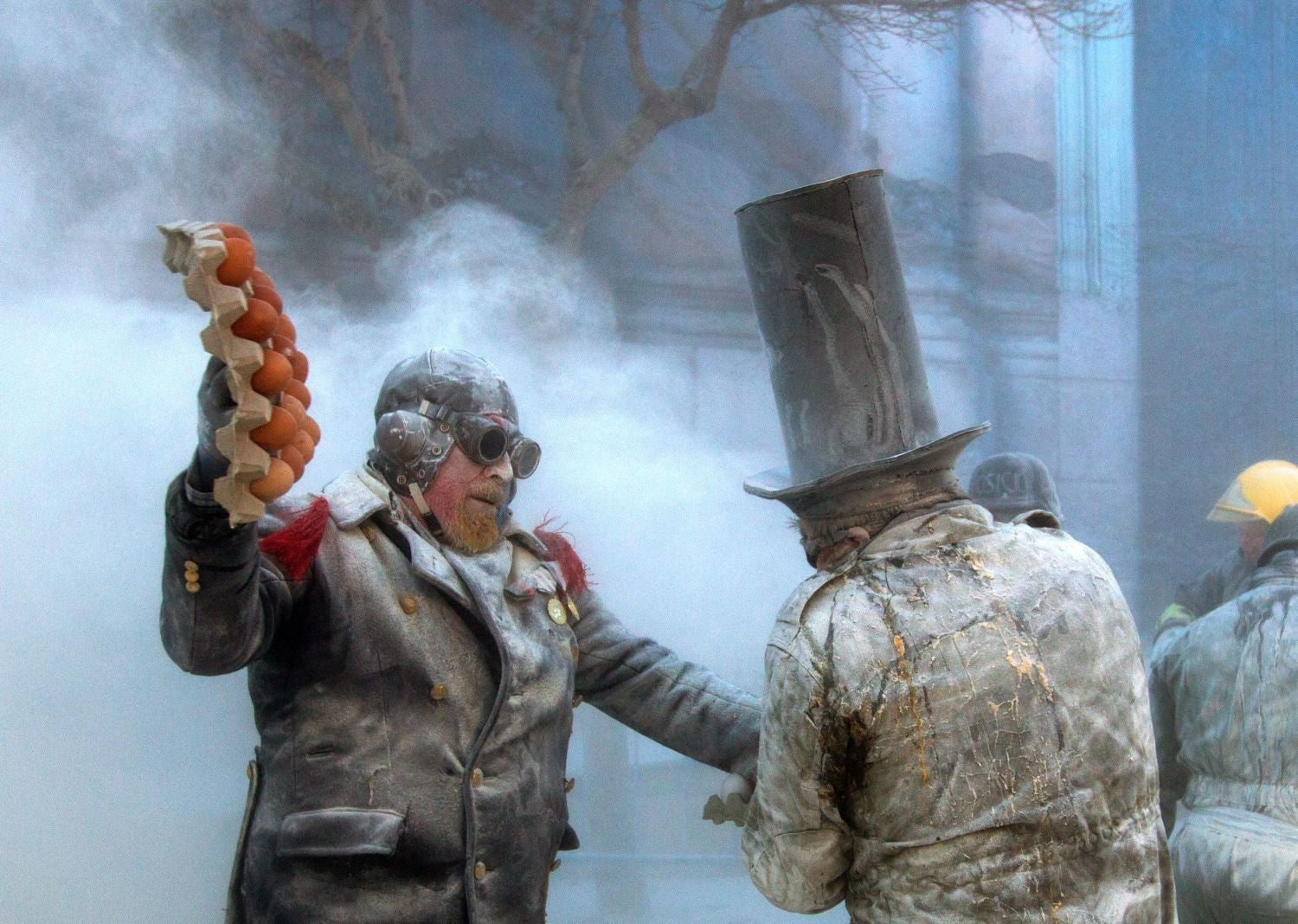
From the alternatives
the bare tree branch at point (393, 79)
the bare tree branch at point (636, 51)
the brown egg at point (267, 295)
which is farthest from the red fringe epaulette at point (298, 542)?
the bare tree branch at point (636, 51)

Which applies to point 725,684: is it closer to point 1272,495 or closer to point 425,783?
point 425,783

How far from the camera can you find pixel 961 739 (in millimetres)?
1926

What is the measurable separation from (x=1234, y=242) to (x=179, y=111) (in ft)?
21.9

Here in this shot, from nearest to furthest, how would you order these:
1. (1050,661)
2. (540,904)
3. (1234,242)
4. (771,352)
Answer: (1050,661)
(771,352)
(540,904)
(1234,242)

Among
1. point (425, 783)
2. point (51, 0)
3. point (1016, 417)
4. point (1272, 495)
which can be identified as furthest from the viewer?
point (1016, 417)

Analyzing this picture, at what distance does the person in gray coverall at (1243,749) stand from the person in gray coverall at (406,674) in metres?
1.79

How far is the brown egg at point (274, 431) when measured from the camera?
72.6 inches

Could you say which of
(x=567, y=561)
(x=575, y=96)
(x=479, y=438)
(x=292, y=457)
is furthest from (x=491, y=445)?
(x=575, y=96)

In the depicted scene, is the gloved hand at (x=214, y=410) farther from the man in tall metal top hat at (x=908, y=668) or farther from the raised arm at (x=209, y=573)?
the man in tall metal top hat at (x=908, y=668)

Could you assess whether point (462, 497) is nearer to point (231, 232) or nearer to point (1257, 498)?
point (231, 232)

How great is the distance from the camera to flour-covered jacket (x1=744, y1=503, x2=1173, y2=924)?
1.92 meters

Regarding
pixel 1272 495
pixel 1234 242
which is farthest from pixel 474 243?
pixel 1234 242

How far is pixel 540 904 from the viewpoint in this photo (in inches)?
104

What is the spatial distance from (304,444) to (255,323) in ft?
0.72
